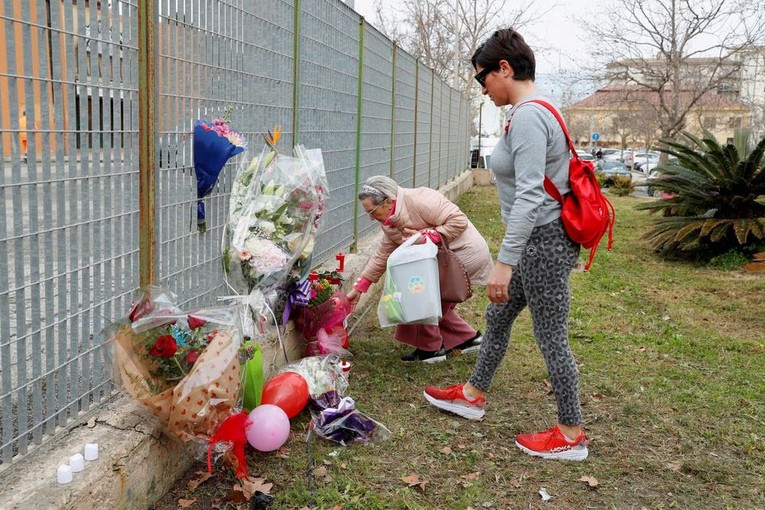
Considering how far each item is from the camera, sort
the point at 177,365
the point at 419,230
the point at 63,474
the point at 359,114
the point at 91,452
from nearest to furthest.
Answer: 1. the point at 63,474
2. the point at 91,452
3. the point at 177,365
4. the point at 419,230
5. the point at 359,114

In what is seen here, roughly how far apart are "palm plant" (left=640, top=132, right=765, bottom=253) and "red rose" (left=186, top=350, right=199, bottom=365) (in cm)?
750

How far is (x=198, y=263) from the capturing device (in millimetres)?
3611

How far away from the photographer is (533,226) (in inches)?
127

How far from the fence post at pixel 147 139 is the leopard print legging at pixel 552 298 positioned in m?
1.65

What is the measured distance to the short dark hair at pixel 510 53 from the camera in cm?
331

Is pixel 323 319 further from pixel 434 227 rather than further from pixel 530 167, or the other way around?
A: pixel 530 167

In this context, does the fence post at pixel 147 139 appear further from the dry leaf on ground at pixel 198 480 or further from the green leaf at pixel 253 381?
the dry leaf on ground at pixel 198 480

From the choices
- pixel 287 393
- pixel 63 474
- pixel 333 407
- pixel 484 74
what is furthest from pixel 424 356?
pixel 63 474

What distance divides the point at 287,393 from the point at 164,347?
3.37ft

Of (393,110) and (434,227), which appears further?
(393,110)

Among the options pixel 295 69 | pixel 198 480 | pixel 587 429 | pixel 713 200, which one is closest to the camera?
pixel 198 480

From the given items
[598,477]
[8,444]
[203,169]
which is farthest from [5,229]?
[598,477]

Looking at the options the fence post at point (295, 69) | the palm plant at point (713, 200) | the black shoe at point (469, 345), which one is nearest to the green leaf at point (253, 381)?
the fence post at point (295, 69)

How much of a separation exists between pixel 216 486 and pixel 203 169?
4.67ft
